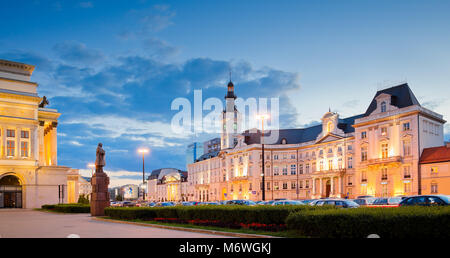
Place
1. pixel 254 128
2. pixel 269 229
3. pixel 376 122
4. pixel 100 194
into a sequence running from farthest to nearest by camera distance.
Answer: pixel 254 128
pixel 376 122
pixel 100 194
pixel 269 229

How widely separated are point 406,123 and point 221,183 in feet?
200

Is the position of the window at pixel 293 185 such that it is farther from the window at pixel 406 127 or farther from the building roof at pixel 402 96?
the window at pixel 406 127

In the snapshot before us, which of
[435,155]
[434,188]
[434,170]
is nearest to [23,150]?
[434,188]

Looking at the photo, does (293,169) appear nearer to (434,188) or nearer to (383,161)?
(383,161)

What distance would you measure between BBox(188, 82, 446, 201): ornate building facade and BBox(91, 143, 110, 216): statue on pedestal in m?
22.1

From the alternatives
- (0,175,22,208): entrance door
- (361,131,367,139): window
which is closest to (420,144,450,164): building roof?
(361,131,367,139): window

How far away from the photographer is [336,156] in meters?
81.9

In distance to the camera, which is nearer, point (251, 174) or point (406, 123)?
point (406, 123)

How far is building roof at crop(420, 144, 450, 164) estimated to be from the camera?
184ft

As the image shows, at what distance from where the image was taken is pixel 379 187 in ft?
215

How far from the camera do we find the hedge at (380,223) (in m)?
12.4

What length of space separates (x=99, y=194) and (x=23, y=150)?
34.1m

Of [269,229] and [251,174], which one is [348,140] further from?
[269,229]
